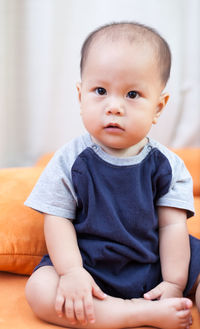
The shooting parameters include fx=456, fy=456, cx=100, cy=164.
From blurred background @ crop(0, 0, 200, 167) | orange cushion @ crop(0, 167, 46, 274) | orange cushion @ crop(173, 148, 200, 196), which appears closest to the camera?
orange cushion @ crop(0, 167, 46, 274)

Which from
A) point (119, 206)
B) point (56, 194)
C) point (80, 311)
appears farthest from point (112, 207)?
point (80, 311)

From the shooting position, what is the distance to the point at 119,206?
102 centimetres

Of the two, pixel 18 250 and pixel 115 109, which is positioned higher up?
pixel 115 109

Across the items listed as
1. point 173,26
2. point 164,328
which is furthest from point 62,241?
point 173,26

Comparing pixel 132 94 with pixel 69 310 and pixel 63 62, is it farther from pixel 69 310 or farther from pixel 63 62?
pixel 63 62

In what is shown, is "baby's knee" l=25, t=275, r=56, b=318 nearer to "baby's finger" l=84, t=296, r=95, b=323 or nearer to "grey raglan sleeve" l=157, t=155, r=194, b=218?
"baby's finger" l=84, t=296, r=95, b=323

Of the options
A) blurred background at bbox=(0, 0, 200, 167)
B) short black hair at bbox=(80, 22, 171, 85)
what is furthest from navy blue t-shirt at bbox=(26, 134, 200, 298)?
blurred background at bbox=(0, 0, 200, 167)

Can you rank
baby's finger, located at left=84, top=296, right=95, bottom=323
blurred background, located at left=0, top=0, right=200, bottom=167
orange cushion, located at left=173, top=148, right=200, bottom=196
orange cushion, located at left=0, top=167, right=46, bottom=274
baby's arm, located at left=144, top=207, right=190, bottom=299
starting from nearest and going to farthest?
baby's finger, located at left=84, top=296, right=95, bottom=323, baby's arm, located at left=144, top=207, right=190, bottom=299, orange cushion, located at left=0, top=167, right=46, bottom=274, orange cushion, located at left=173, top=148, right=200, bottom=196, blurred background, located at left=0, top=0, right=200, bottom=167

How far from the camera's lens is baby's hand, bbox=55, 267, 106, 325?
899mm

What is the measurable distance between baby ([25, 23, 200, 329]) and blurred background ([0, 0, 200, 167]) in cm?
129

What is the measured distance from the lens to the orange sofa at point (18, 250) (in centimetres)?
97

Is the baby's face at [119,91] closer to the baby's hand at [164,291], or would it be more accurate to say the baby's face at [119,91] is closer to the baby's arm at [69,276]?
the baby's arm at [69,276]

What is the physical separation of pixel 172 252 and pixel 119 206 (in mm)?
163

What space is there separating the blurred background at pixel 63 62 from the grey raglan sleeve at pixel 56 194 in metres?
1.34
